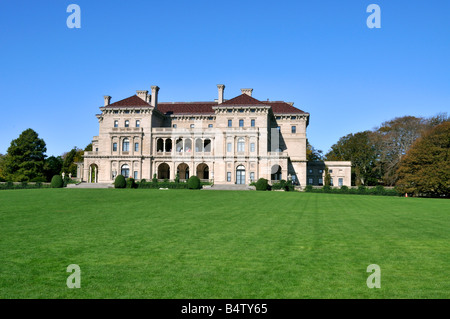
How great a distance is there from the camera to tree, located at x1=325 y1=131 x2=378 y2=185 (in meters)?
82.1

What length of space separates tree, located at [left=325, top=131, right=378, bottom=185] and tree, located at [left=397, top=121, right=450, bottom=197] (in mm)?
31680

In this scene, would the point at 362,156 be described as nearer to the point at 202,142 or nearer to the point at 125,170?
the point at 202,142

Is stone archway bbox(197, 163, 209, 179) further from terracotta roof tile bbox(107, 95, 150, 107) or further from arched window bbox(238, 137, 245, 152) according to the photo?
terracotta roof tile bbox(107, 95, 150, 107)

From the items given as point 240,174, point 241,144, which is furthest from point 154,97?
point 240,174

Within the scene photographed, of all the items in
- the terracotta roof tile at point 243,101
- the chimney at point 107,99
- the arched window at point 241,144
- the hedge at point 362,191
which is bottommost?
the hedge at point 362,191

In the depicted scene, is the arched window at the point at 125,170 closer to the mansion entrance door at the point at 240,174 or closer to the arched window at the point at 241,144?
the mansion entrance door at the point at 240,174

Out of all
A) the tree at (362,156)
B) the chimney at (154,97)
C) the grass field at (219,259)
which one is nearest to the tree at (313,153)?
the tree at (362,156)

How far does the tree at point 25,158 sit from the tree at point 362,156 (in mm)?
65273

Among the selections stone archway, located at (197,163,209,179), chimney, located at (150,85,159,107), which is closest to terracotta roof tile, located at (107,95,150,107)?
chimney, located at (150,85,159,107)

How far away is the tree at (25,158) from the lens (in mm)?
70812

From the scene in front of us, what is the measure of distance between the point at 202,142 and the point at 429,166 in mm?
36022
